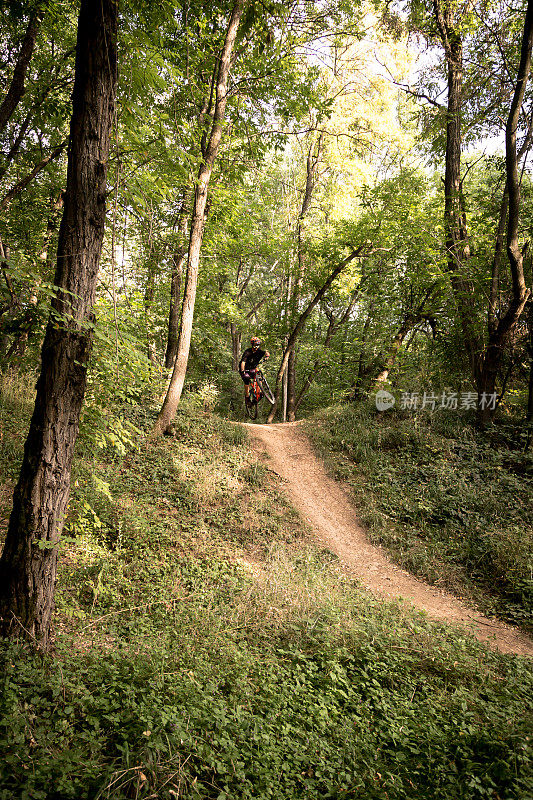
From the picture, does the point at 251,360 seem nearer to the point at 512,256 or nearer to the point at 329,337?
the point at 512,256

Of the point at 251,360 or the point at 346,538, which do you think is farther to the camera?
the point at 251,360

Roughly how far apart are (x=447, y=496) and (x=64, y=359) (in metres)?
7.80

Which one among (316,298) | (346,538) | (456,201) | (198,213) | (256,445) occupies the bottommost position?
(346,538)

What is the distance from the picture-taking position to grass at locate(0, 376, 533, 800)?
2.49 meters

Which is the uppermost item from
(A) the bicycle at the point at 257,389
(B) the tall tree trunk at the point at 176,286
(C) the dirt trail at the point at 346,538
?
(B) the tall tree trunk at the point at 176,286

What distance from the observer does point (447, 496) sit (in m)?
8.33

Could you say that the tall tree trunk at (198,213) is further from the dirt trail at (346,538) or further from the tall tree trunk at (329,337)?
the tall tree trunk at (329,337)

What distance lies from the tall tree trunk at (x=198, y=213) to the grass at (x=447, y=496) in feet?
14.6

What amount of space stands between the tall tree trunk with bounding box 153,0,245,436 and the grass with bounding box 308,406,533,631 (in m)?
4.44

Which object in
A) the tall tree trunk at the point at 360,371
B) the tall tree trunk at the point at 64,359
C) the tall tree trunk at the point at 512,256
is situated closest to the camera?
the tall tree trunk at the point at 64,359

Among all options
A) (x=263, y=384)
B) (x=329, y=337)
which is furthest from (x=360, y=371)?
(x=329, y=337)

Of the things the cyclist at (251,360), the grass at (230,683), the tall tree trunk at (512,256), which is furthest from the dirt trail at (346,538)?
the tall tree trunk at (512,256)

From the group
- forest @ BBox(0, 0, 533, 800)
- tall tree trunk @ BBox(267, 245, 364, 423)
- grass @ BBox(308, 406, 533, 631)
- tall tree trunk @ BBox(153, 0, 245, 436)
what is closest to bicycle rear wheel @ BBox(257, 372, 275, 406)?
forest @ BBox(0, 0, 533, 800)

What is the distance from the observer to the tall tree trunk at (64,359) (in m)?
3.33
